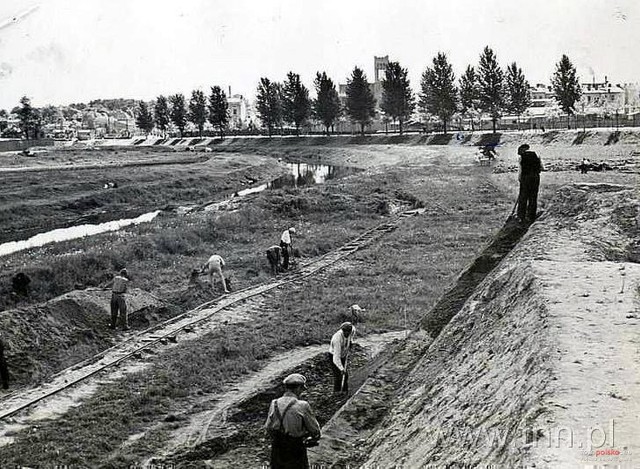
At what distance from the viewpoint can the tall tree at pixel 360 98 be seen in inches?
3866

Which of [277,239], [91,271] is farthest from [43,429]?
[277,239]

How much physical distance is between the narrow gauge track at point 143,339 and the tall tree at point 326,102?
3063 inches

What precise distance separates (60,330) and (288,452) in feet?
37.1

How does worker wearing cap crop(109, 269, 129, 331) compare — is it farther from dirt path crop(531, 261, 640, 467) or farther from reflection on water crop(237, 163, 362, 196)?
reflection on water crop(237, 163, 362, 196)

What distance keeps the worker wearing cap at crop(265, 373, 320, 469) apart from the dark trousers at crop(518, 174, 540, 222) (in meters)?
9.93

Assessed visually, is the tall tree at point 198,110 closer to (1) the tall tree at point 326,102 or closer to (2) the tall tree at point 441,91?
(1) the tall tree at point 326,102

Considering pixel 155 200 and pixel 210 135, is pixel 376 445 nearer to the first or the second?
pixel 155 200

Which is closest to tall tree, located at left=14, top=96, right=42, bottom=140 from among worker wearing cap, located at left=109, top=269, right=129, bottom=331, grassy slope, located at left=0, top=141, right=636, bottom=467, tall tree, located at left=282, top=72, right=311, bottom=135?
tall tree, located at left=282, top=72, right=311, bottom=135

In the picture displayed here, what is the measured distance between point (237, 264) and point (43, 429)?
44.8ft

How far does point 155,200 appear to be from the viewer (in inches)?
1930

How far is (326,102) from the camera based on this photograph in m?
102

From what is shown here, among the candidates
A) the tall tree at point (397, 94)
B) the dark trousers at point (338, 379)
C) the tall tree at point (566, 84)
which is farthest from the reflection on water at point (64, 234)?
the tall tree at point (397, 94)

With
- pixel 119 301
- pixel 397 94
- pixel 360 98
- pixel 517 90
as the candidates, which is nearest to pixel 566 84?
pixel 517 90

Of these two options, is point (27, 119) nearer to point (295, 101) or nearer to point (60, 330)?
point (295, 101)
